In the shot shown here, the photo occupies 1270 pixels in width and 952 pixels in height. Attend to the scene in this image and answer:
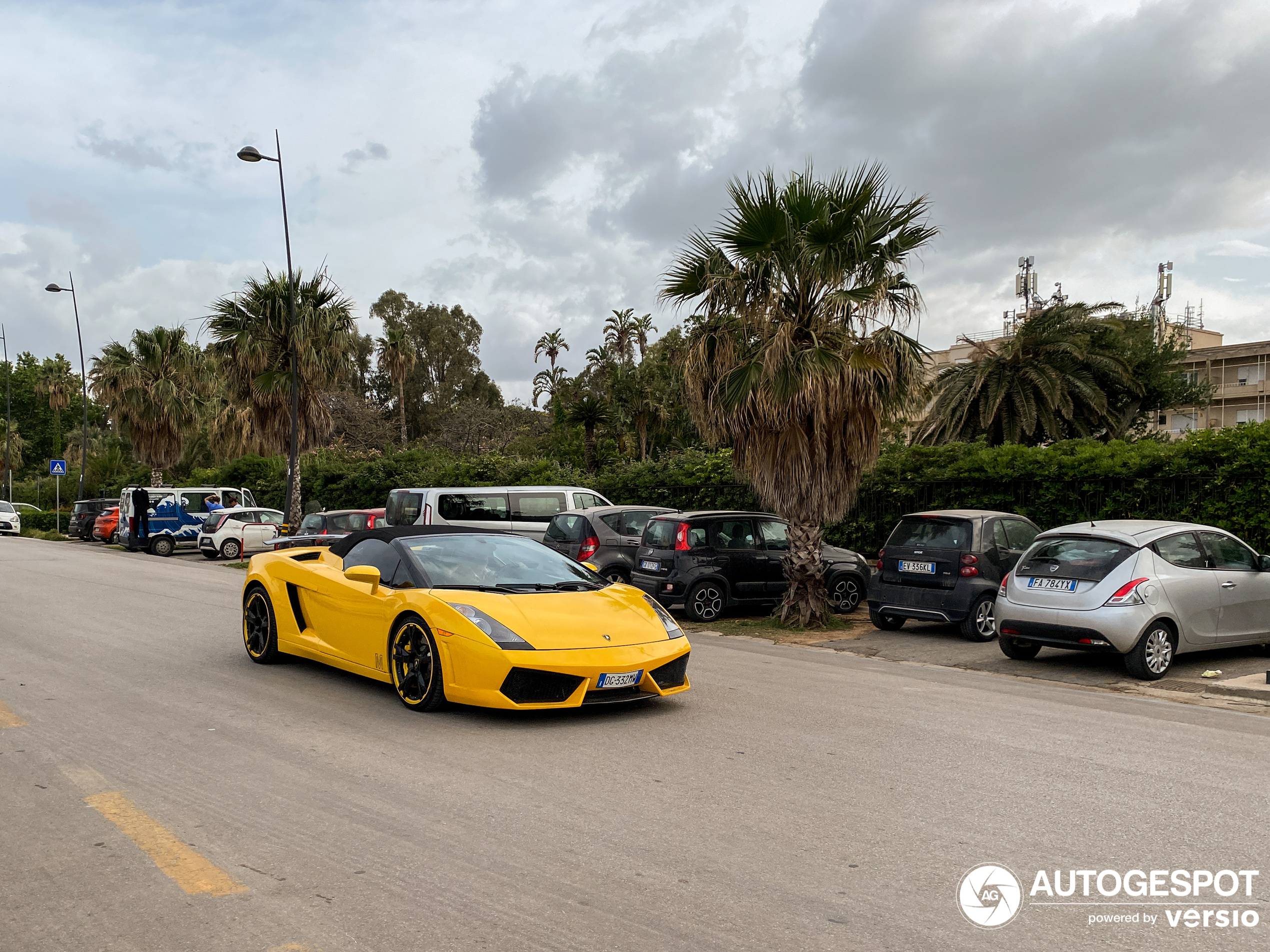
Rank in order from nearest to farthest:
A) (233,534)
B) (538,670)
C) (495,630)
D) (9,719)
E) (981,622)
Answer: (538,670) → (495,630) → (9,719) → (981,622) → (233,534)

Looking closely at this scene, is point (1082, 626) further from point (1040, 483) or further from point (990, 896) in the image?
point (1040, 483)

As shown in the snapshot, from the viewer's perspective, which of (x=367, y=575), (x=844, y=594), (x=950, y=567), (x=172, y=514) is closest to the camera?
(x=367, y=575)

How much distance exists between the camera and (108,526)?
3809 cm

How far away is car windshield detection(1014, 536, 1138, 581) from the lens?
10055 millimetres

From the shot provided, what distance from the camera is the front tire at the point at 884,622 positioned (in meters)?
13.8

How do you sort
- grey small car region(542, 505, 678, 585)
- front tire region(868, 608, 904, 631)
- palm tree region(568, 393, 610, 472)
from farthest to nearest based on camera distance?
palm tree region(568, 393, 610, 472) → grey small car region(542, 505, 678, 585) → front tire region(868, 608, 904, 631)

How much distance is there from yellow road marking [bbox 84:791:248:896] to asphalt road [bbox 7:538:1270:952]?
22mm

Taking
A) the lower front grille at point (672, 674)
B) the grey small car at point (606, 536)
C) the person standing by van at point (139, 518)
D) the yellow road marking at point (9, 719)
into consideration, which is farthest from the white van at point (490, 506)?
the person standing by van at point (139, 518)

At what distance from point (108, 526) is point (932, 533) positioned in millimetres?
34043

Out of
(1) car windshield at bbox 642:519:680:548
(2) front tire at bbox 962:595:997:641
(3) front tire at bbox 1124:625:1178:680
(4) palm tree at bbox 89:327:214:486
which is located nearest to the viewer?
(3) front tire at bbox 1124:625:1178:680

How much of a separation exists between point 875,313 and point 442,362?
194ft

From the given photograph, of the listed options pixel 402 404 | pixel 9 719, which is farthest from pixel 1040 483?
pixel 402 404

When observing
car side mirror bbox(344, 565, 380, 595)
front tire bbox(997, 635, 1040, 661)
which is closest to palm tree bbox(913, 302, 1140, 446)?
front tire bbox(997, 635, 1040, 661)

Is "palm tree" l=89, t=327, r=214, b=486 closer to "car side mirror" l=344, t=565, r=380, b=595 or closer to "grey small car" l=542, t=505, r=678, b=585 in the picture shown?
"grey small car" l=542, t=505, r=678, b=585
